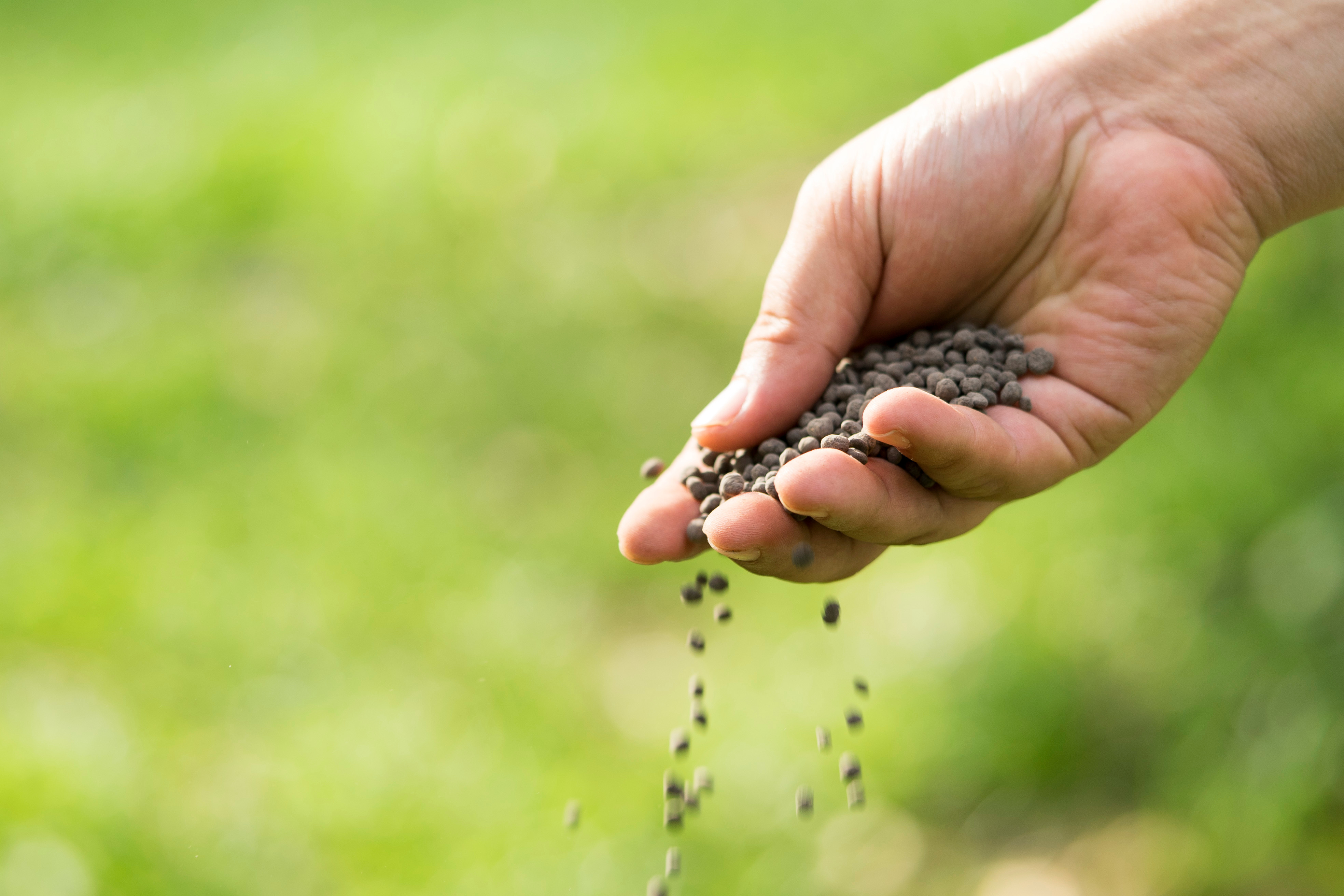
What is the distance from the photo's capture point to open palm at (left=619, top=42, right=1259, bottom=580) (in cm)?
222

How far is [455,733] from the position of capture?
11.8ft

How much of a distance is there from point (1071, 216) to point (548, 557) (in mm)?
2570

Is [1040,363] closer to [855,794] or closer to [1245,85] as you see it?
[1245,85]

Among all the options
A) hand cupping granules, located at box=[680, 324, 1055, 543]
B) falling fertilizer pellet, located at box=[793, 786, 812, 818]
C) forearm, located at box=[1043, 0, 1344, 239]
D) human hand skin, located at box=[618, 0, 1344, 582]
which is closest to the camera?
hand cupping granules, located at box=[680, 324, 1055, 543]

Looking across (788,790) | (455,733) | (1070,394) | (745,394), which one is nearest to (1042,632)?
(788,790)

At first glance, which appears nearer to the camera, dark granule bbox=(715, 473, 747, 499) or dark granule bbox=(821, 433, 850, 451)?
dark granule bbox=(821, 433, 850, 451)

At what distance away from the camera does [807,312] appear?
2467 mm

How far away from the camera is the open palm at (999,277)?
87.4 inches

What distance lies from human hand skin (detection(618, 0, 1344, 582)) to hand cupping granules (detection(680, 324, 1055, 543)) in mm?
53

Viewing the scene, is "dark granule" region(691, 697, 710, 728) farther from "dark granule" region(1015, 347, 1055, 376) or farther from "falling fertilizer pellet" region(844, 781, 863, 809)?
"dark granule" region(1015, 347, 1055, 376)

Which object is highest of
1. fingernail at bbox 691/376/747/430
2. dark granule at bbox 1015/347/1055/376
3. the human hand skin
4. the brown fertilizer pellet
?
the human hand skin

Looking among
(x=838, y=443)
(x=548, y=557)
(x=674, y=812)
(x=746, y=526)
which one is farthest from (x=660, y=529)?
(x=548, y=557)

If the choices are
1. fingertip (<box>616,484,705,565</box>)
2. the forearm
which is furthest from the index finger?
the forearm

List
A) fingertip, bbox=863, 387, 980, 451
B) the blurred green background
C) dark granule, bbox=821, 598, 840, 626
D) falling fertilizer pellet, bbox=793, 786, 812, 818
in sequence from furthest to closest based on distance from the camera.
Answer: the blurred green background < falling fertilizer pellet, bbox=793, 786, 812, 818 < dark granule, bbox=821, 598, 840, 626 < fingertip, bbox=863, 387, 980, 451
